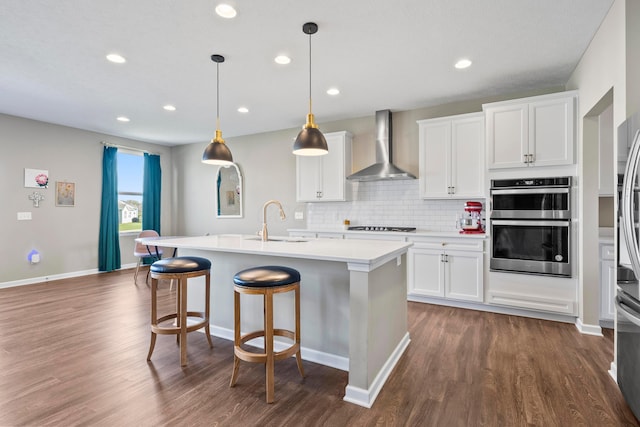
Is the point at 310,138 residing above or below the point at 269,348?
above

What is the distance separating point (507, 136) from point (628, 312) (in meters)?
2.35

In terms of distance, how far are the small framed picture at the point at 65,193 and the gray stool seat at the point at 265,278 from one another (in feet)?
16.9

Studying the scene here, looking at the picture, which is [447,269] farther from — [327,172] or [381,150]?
[327,172]

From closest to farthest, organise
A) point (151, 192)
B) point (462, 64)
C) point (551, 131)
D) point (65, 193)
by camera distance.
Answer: point (462, 64), point (551, 131), point (65, 193), point (151, 192)

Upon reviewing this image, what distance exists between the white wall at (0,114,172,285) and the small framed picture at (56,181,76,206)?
0.06 m

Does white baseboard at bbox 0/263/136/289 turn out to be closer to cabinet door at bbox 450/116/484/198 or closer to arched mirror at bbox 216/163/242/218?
arched mirror at bbox 216/163/242/218

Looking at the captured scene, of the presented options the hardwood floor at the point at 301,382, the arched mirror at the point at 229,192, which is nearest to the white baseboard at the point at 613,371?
the hardwood floor at the point at 301,382

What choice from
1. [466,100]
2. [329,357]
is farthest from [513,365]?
[466,100]

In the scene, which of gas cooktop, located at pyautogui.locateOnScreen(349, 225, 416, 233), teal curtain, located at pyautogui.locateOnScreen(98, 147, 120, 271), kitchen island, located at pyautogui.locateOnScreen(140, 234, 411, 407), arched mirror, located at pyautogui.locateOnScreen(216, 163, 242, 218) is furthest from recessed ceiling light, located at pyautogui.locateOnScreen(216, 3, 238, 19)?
teal curtain, located at pyautogui.locateOnScreen(98, 147, 120, 271)

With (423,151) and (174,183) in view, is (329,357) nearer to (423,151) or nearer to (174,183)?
(423,151)

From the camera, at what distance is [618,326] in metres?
2.05

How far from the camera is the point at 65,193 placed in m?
5.54

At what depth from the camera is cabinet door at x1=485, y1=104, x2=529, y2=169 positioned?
140 inches

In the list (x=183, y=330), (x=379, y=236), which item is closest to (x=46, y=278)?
(x=183, y=330)
